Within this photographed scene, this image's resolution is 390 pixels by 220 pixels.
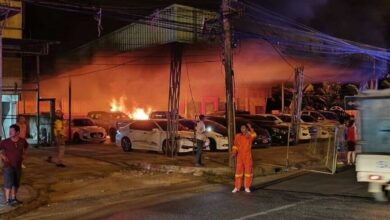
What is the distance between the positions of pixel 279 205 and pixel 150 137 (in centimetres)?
1121

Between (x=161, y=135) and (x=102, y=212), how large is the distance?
10.5m

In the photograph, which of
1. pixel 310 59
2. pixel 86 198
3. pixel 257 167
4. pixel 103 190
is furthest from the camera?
pixel 310 59

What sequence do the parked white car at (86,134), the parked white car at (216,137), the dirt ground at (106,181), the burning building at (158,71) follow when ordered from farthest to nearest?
the burning building at (158,71) → the parked white car at (86,134) → the parked white car at (216,137) → the dirt ground at (106,181)

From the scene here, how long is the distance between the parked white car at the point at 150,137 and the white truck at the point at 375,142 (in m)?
10.0

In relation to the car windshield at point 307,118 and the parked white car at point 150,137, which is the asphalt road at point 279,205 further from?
the car windshield at point 307,118

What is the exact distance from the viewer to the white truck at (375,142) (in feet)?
31.8

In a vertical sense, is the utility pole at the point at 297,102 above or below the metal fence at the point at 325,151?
above

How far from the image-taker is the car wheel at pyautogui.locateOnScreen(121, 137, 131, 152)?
71.8 ft

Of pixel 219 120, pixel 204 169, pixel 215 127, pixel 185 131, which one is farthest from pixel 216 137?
pixel 204 169

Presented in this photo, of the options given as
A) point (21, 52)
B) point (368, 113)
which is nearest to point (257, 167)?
point (368, 113)

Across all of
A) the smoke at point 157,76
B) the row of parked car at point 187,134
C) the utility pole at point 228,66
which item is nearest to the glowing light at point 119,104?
the smoke at point 157,76

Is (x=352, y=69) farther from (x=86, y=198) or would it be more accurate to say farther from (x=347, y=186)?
(x=86, y=198)

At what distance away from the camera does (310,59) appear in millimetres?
33969

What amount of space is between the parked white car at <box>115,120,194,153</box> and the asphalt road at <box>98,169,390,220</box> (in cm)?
716
